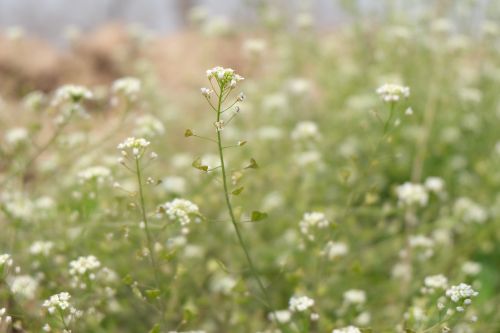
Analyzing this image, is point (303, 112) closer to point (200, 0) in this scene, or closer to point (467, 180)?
point (467, 180)

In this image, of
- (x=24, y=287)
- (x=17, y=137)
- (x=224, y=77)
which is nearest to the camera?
(x=224, y=77)

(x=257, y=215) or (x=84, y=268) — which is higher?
(x=257, y=215)

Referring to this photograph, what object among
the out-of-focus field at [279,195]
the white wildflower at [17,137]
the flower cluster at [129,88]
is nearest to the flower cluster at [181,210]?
the out-of-focus field at [279,195]

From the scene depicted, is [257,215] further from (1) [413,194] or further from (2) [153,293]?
(1) [413,194]

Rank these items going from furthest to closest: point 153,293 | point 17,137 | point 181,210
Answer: point 17,137 < point 181,210 < point 153,293

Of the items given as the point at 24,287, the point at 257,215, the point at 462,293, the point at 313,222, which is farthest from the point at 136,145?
the point at 462,293

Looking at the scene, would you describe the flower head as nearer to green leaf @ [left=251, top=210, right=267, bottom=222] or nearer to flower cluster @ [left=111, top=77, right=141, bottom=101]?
green leaf @ [left=251, top=210, right=267, bottom=222]

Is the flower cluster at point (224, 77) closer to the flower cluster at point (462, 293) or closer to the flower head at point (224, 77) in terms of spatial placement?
the flower head at point (224, 77)

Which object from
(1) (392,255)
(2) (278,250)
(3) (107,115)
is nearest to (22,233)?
(2) (278,250)
